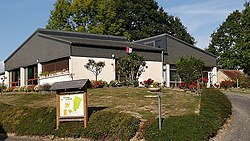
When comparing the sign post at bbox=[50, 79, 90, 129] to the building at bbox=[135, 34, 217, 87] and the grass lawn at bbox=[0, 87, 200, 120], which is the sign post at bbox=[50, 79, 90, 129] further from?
the building at bbox=[135, 34, 217, 87]

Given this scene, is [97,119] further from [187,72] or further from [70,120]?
[187,72]

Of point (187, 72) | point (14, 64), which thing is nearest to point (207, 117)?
point (187, 72)

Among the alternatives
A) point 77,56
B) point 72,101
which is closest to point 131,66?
point 77,56

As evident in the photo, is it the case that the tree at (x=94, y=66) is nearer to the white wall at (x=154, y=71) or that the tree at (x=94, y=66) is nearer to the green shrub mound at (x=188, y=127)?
the white wall at (x=154, y=71)

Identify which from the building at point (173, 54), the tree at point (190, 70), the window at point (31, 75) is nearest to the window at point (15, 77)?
the window at point (31, 75)

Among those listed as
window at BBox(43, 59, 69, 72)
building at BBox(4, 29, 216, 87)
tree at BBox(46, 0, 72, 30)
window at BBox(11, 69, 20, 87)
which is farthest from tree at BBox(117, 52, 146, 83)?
tree at BBox(46, 0, 72, 30)

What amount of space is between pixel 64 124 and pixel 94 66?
599 inches

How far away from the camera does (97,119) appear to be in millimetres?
16453

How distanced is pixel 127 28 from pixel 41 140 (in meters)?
45.3

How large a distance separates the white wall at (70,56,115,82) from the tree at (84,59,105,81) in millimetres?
668

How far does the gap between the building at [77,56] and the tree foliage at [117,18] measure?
10.2 metres

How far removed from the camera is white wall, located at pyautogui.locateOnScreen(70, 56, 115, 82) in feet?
108

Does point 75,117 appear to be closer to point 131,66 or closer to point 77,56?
point 131,66

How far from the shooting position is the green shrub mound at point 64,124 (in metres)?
15.0
